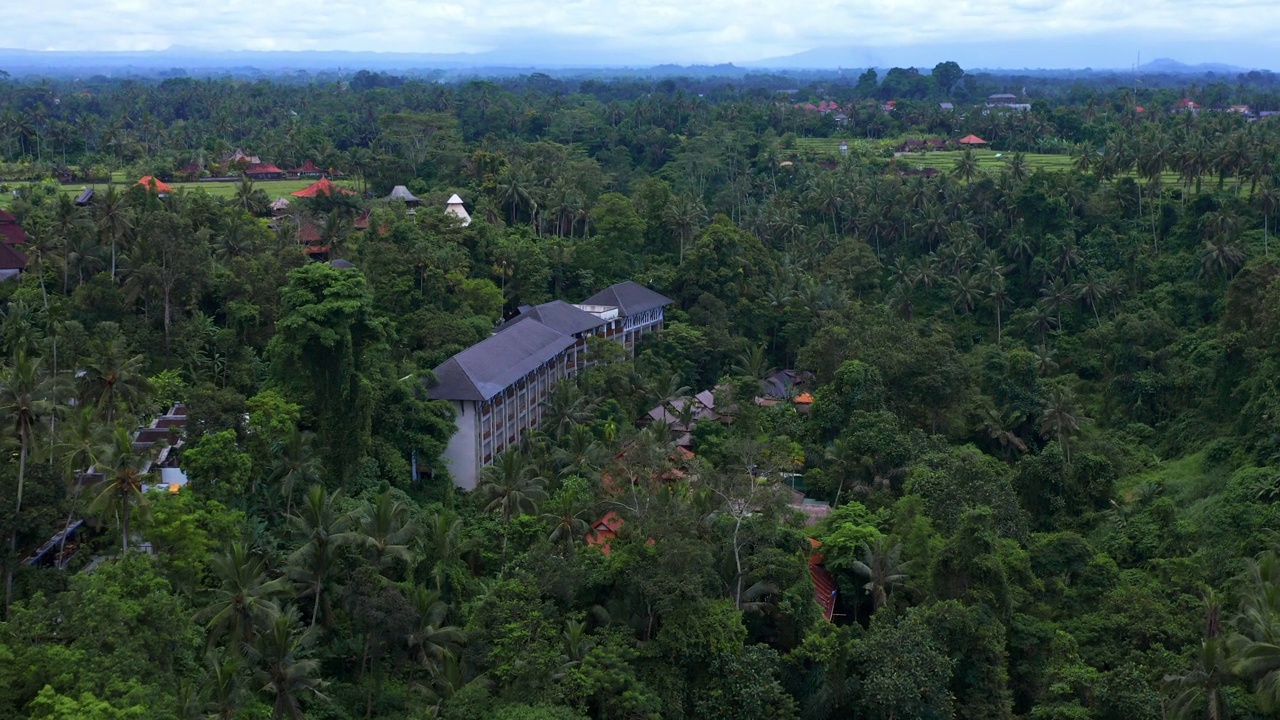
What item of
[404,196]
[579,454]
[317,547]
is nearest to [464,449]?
[579,454]

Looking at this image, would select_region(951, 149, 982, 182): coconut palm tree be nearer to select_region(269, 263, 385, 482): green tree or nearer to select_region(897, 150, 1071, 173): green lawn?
select_region(897, 150, 1071, 173): green lawn

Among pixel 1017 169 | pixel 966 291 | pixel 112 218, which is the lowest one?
pixel 966 291

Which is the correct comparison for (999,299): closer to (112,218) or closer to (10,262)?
(112,218)

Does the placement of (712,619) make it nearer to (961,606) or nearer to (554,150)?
(961,606)

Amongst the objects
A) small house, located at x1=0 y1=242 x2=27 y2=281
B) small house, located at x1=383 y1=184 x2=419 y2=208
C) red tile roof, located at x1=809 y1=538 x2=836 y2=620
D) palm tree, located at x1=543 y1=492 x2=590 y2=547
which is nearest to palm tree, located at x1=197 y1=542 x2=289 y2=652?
palm tree, located at x1=543 y1=492 x2=590 y2=547

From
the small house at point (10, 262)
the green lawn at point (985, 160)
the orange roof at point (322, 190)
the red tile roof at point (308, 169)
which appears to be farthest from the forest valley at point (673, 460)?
the red tile roof at point (308, 169)

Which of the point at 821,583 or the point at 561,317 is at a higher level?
the point at 561,317

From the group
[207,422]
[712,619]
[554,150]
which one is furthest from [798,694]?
[554,150]
